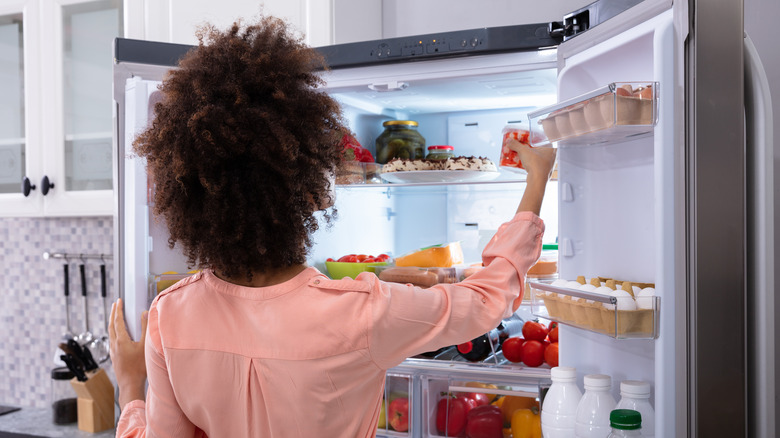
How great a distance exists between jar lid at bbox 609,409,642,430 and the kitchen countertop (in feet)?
6.14

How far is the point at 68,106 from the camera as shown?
7.43 feet

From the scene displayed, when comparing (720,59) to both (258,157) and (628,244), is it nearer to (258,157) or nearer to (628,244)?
(628,244)

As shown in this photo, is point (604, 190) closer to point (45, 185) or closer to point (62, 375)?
point (45, 185)

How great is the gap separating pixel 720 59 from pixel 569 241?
52 cm

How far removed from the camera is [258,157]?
94 cm

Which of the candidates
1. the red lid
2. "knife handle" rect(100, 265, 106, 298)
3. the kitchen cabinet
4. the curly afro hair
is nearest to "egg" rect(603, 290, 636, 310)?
the curly afro hair

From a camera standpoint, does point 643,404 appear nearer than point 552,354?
Yes

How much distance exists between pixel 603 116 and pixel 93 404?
80.6 inches

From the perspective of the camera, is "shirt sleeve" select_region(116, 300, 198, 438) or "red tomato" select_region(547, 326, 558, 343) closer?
"shirt sleeve" select_region(116, 300, 198, 438)

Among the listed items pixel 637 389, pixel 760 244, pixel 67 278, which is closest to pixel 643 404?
pixel 637 389

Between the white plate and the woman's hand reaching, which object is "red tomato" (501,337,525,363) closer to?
the white plate

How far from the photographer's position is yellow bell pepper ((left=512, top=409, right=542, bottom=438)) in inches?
64.6

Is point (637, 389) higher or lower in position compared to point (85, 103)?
lower

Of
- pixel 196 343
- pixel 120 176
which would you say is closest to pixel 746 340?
pixel 196 343
